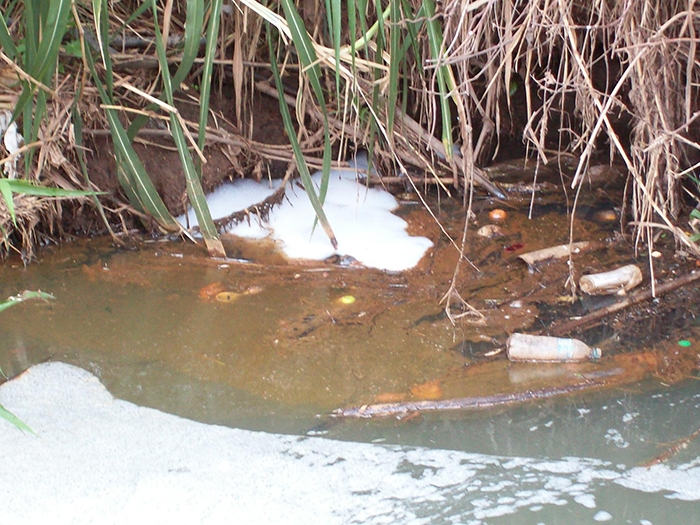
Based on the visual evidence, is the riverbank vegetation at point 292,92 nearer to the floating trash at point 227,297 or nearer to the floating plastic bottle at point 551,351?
the floating trash at point 227,297

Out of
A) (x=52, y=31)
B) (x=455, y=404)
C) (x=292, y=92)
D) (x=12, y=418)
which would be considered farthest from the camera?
(x=292, y=92)

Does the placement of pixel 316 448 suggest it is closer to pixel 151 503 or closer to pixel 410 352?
pixel 151 503

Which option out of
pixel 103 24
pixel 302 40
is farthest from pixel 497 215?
pixel 103 24

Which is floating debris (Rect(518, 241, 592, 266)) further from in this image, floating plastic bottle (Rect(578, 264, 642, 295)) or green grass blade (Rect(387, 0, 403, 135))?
green grass blade (Rect(387, 0, 403, 135))

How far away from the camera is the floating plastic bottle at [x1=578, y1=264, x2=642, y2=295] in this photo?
1.98 m

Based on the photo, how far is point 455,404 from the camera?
4.99ft

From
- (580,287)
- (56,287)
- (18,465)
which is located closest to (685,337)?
(580,287)

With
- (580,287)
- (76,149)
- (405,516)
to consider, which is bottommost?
(405,516)

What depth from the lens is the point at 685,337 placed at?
5.76 feet

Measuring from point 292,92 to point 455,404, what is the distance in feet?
4.98

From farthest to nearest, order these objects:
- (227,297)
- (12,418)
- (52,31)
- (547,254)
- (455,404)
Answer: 1. (547,254)
2. (227,297)
3. (52,31)
4. (455,404)
5. (12,418)

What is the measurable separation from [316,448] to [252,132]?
150 centimetres

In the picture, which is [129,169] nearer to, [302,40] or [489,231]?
[302,40]

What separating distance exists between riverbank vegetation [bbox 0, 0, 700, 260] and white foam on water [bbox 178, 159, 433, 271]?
7cm
